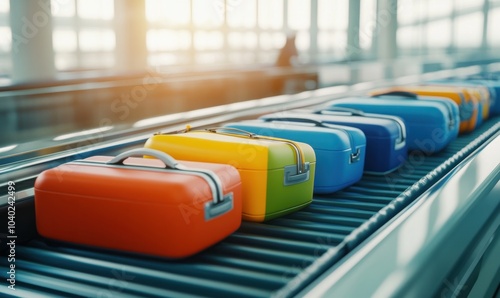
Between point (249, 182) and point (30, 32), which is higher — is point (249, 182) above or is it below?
below

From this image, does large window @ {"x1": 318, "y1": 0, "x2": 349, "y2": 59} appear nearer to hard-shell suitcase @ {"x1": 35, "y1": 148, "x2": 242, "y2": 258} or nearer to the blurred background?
the blurred background

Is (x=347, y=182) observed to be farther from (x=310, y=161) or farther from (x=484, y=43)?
(x=484, y=43)

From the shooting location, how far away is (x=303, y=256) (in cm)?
209

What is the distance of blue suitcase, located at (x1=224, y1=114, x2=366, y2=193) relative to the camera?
2.91 metres

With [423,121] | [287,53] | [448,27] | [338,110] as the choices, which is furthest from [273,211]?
[448,27]

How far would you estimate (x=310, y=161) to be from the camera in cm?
271

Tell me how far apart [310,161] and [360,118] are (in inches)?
38.5

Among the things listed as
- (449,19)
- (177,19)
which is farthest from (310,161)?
(449,19)

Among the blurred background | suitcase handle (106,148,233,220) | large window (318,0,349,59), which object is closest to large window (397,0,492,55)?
the blurred background

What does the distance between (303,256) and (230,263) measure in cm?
25

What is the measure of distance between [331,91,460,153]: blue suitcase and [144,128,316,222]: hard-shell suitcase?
145 cm

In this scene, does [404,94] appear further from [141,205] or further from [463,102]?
[141,205]

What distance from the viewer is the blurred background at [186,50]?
7.83 m

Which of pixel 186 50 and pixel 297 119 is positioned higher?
pixel 186 50
